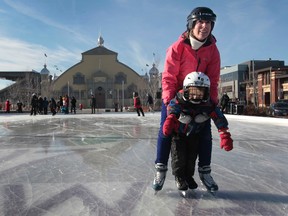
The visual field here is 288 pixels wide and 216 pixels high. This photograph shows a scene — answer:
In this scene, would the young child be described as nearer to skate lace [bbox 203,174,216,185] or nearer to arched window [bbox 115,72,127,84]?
skate lace [bbox 203,174,216,185]

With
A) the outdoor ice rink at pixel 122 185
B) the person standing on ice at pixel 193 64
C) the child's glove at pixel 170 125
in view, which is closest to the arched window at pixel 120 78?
the outdoor ice rink at pixel 122 185

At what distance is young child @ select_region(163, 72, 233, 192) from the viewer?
2.52 metres

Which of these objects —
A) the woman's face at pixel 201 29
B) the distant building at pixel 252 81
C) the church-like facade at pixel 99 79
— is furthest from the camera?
the church-like facade at pixel 99 79

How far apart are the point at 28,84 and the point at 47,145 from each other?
4701cm

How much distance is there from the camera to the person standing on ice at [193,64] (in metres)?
2.66

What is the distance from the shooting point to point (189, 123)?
2621mm

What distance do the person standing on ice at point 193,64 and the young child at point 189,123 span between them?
7 cm

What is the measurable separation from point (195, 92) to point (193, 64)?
35 cm

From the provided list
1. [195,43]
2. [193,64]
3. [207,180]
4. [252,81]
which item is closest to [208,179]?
[207,180]

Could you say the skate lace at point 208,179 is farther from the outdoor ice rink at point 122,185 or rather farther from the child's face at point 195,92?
the child's face at point 195,92

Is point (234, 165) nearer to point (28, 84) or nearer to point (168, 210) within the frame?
point (168, 210)

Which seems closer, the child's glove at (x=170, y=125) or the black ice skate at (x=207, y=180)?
the child's glove at (x=170, y=125)

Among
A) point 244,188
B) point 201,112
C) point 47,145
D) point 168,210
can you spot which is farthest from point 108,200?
point 47,145

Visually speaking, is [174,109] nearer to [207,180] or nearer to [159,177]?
[159,177]
